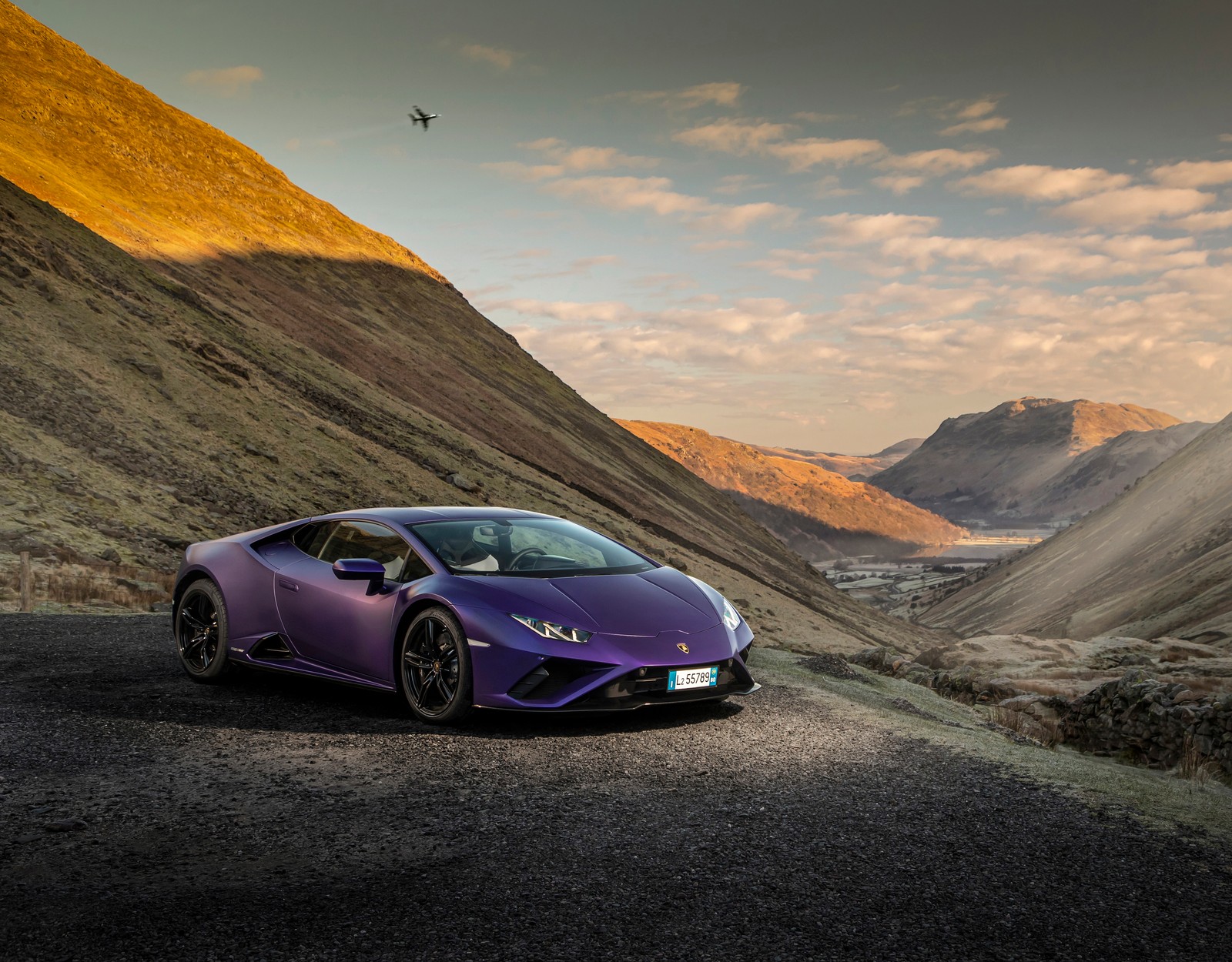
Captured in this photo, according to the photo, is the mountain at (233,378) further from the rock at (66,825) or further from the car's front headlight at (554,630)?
the rock at (66,825)

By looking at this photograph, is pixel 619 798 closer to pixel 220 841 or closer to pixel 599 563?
pixel 220 841

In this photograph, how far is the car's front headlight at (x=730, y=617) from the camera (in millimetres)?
7188

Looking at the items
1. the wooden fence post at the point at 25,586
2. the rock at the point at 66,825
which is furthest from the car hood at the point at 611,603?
the wooden fence post at the point at 25,586

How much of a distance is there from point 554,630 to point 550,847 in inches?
79.7

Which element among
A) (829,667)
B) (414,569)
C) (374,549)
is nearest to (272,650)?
(374,549)

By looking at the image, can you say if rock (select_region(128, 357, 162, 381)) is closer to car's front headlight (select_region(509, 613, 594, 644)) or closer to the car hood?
the car hood

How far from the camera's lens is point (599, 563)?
24.9 feet

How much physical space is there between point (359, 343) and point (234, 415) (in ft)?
84.4

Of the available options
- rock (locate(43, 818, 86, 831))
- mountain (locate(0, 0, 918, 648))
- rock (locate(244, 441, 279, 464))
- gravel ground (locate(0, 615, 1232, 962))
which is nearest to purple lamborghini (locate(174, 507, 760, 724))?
gravel ground (locate(0, 615, 1232, 962))

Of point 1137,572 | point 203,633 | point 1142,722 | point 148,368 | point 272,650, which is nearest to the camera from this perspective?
point 272,650

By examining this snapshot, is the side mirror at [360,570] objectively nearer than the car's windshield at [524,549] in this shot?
Yes

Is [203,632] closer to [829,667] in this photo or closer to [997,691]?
[829,667]

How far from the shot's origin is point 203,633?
26.8ft

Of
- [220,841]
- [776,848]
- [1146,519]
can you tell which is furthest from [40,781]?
[1146,519]
